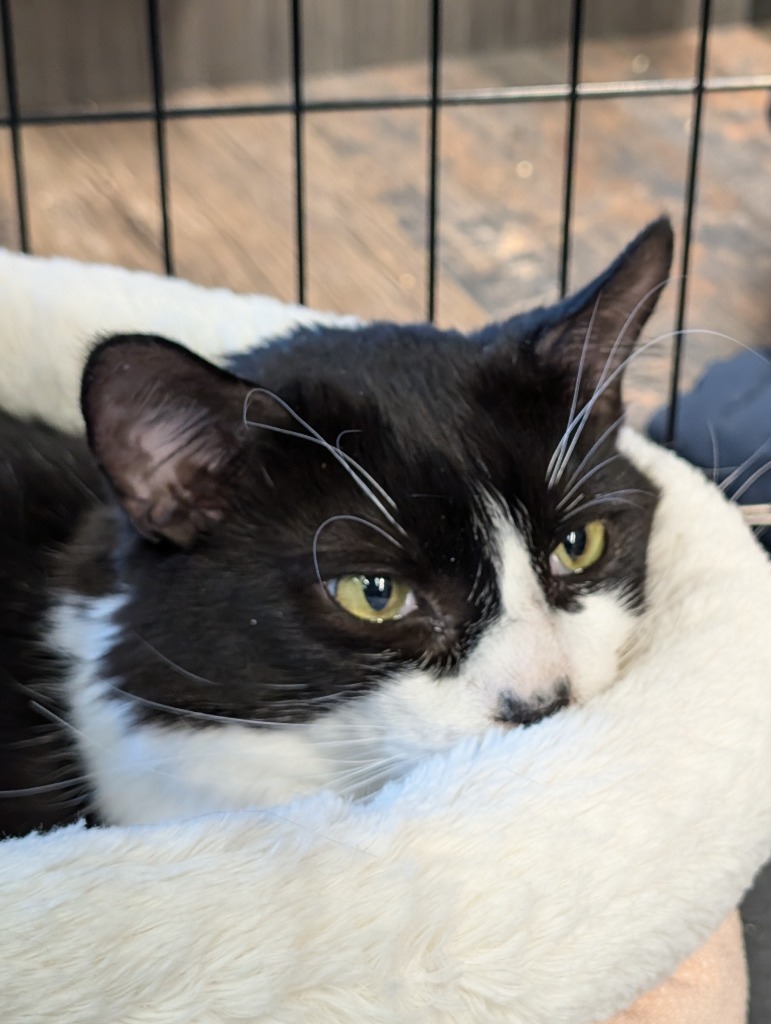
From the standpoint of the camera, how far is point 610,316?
0.96m

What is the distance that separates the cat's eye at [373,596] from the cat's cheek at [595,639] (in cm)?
11

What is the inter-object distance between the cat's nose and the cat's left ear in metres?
0.22

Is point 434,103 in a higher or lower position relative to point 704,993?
higher

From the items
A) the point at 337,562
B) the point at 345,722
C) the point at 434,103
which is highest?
the point at 434,103

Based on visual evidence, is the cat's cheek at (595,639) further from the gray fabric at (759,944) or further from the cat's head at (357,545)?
the gray fabric at (759,944)

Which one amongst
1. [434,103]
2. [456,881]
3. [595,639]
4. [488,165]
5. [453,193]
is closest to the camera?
[456,881]

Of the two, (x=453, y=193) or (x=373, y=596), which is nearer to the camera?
(x=373, y=596)

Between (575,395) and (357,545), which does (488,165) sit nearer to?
(575,395)

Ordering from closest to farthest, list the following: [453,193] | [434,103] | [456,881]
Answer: [456,881] → [434,103] → [453,193]

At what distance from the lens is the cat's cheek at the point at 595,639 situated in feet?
2.79

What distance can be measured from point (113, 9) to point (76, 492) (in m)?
2.44

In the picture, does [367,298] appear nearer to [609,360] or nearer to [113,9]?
[113,9]

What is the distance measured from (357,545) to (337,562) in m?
0.02

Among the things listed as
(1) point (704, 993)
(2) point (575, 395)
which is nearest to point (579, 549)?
(2) point (575, 395)
